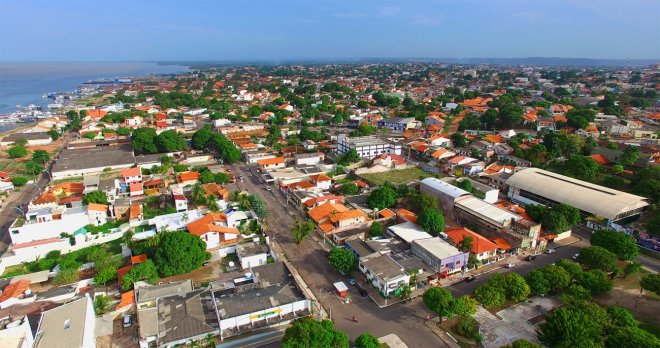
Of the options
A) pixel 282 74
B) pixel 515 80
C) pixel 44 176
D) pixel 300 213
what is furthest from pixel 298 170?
pixel 282 74

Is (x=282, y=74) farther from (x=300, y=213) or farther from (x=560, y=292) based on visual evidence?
(x=560, y=292)

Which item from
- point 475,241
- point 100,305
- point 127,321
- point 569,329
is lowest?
point 127,321

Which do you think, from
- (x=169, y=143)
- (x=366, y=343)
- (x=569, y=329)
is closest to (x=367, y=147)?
(x=169, y=143)

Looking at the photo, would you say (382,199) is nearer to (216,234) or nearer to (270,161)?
(216,234)

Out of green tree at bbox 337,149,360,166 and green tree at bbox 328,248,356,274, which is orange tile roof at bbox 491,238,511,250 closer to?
green tree at bbox 328,248,356,274

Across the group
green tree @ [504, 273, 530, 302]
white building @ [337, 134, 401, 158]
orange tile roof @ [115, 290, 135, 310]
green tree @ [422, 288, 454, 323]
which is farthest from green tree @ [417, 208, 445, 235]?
white building @ [337, 134, 401, 158]

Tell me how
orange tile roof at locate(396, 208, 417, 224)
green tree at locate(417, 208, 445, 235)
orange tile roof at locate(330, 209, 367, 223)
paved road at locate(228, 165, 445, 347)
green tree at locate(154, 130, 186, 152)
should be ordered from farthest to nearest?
1. green tree at locate(154, 130, 186, 152)
2. orange tile roof at locate(396, 208, 417, 224)
3. orange tile roof at locate(330, 209, 367, 223)
4. green tree at locate(417, 208, 445, 235)
5. paved road at locate(228, 165, 445, 347)
